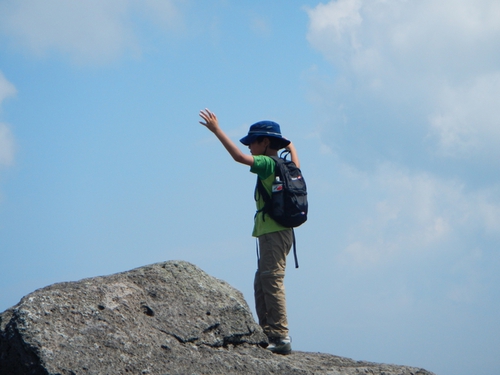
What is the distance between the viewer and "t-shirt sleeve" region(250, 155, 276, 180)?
6.43m

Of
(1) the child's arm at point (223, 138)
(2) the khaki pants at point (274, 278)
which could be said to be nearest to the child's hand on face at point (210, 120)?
(1) the child's arm at point (223, 138)

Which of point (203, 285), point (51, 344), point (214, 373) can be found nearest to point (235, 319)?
point (203, 285)

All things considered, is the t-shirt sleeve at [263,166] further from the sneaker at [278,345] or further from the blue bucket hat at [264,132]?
the sneaker at [278,345]

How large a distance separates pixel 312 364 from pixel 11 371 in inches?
117

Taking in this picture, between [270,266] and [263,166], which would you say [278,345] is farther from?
[263,166]

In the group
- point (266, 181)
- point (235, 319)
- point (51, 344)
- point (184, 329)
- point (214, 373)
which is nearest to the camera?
point (51, 344)

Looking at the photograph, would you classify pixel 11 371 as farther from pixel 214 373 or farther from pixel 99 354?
pixel 214 373

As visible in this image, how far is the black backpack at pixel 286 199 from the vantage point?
6625mm

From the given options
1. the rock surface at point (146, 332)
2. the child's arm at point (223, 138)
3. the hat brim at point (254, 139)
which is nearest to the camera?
the rock surface at point (146, 332)

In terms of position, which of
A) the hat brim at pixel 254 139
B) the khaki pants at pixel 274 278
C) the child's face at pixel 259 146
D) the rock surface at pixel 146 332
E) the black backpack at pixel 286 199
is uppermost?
the hat brim at pixel 254 139

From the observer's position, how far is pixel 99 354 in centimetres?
Result: 514

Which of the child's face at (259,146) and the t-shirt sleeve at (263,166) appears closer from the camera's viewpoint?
the t-shirt sleeve at (263,166)

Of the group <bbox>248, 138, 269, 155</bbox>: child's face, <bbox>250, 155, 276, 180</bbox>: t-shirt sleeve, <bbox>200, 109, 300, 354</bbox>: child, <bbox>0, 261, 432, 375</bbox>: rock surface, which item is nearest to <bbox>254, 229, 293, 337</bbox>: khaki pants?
<bbox>200, 109, 300, 354</bbox>: child

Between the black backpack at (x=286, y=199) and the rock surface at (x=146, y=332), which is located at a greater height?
the black backpack at (x=286, y=199)
